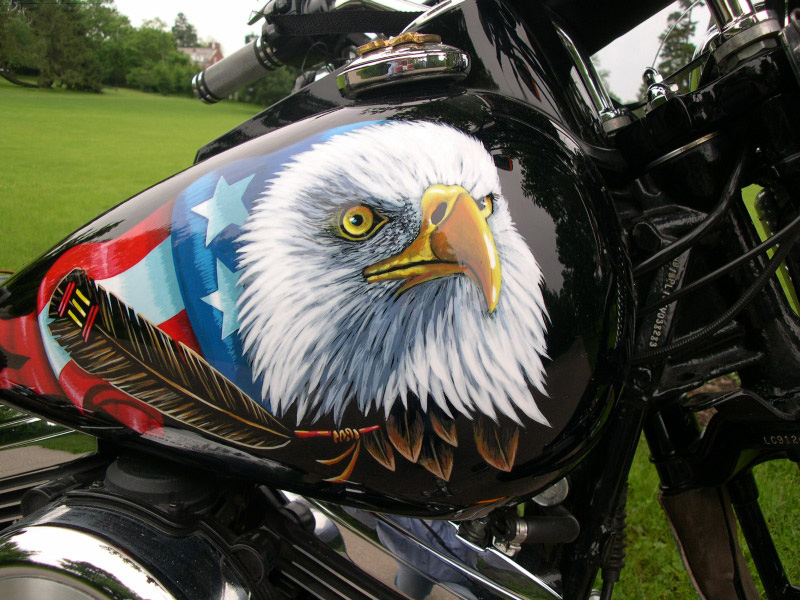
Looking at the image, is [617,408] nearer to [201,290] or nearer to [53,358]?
[201,290]

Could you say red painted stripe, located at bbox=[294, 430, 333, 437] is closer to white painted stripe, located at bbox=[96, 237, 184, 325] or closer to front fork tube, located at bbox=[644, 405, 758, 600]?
white painted stripe, located at bbox=[96, 237, 184, 325]

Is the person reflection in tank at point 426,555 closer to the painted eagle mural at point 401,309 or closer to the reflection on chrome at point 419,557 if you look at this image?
the reflection on chrome at point 419,557

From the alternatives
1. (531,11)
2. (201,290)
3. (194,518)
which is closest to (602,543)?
(194,518)

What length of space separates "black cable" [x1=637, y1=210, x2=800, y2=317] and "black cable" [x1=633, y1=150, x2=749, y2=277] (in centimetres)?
5

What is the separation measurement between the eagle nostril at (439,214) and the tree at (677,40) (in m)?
0.70

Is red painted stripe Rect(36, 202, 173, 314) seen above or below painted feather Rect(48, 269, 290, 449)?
above

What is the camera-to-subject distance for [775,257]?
0.83 m

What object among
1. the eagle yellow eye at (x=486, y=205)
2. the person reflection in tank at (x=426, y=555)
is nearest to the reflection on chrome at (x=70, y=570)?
the person reflection in tank at (x=426, y=555)

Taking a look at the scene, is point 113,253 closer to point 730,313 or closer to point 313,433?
point 313,433

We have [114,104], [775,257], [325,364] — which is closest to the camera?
[325,364]

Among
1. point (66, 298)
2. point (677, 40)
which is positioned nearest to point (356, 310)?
point (66, 298)

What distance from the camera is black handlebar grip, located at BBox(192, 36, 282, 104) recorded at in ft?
4.80

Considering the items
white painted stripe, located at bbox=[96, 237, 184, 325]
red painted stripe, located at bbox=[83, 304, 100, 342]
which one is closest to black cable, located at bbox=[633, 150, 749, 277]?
white painted stripe, located at bbox=[96, 237, 184, 325]

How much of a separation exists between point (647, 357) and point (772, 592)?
59 centimetres
